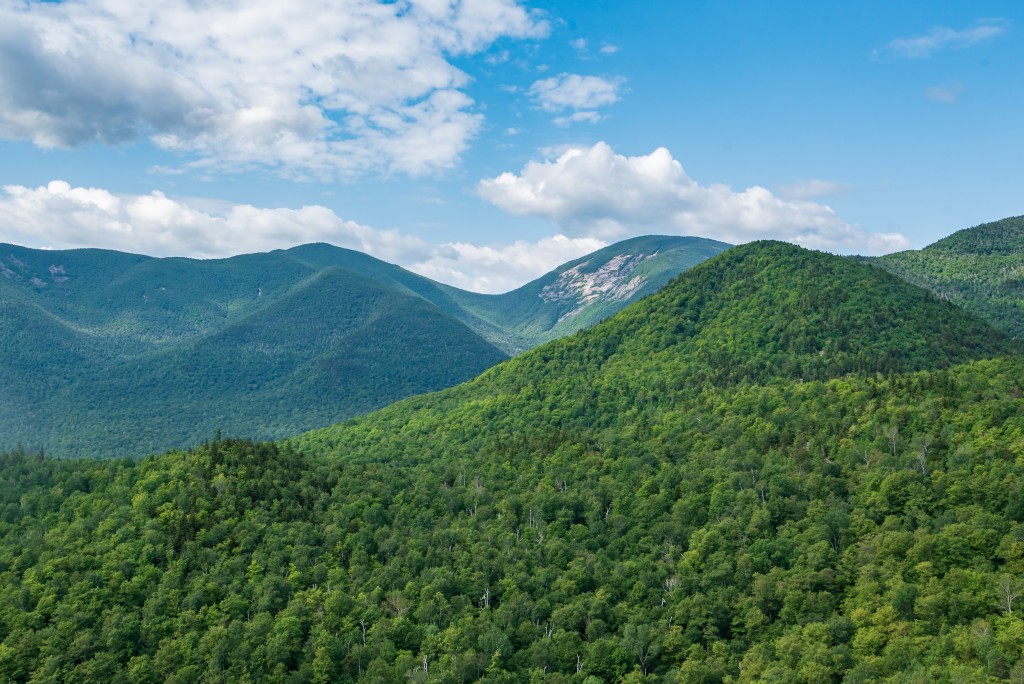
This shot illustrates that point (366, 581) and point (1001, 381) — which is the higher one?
point (1001, 381)

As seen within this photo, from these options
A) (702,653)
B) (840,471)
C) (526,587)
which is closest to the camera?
(702,653)

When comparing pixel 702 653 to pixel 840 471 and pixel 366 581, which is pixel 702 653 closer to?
pixel 840 471

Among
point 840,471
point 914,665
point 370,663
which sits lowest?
point 370,663

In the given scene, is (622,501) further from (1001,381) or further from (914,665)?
(1001,381)

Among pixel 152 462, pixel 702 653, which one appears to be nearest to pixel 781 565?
pixel 702 653

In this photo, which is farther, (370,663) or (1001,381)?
(1001,381)

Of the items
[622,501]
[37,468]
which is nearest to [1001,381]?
[622,501]

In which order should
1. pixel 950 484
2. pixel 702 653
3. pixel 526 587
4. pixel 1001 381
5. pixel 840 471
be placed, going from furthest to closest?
pixel 1001 381 < pixel 840 471 < pixel 526 587 < pixel 950 484 < pixel 702 653
